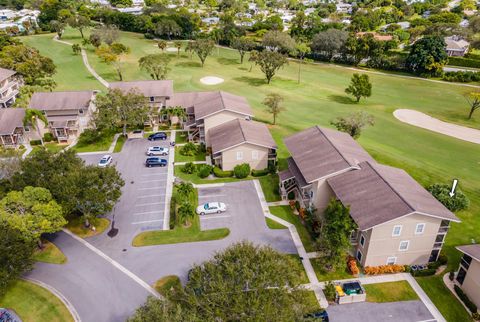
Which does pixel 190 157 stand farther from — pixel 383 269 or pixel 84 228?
pixel 383 269

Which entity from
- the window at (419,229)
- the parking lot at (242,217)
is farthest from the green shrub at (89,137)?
the window at (419,229)

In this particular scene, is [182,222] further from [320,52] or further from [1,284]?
[320,52]

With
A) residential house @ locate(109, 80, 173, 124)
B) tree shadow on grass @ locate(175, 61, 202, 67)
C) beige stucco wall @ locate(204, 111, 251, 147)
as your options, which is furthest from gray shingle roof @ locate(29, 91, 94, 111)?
tree shadow on grass @ locate(175, 61, 202, 67)

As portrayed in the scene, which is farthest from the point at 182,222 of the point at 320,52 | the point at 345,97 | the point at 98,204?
the point at 320,52

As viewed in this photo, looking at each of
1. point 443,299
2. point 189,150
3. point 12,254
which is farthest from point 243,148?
point 12,254

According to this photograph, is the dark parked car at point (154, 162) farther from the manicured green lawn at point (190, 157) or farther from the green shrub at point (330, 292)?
the green shrub at point (330, 292)

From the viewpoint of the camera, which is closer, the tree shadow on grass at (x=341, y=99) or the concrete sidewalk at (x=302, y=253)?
the concrete sidewalk at (x=302, y=253)
